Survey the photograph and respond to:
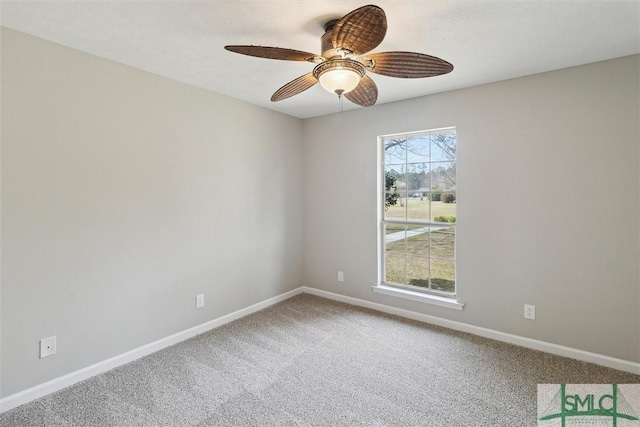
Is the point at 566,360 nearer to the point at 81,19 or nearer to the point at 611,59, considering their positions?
the point at 611,59

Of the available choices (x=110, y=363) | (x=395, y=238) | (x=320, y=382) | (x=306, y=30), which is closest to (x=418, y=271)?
(x=395, y=238)

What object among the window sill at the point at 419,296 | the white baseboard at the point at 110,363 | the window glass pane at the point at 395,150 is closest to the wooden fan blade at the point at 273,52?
the window glass pane at the point at 395,150

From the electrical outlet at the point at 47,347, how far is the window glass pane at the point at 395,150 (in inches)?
129

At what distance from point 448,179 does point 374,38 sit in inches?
81.4

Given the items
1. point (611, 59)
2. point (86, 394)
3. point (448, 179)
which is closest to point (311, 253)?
point (448, 179)

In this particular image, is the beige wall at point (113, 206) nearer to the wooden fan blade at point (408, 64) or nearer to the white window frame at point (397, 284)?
the white window frame at point (397, 284)

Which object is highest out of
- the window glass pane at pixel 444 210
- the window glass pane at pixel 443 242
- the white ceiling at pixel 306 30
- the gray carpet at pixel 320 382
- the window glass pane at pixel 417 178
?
the white ceiling at pixel 306 30

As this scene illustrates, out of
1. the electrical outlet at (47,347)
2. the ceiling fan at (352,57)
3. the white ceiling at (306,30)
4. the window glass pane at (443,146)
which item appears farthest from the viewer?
the window glass pane at (443,146)

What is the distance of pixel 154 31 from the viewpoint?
6.59 feet

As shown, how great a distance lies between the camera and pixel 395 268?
370 cm

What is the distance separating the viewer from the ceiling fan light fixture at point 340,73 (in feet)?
5.85

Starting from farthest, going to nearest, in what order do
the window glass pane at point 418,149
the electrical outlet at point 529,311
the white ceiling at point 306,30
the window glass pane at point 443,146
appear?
the window glass pane at point 418,149
the window glass pane at point 443,146
the electrical outlet at point 529,311
the white ceiling at point 306,30

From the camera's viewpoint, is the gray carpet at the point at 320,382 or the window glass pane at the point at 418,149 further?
the window glass pane at the point at 418,149

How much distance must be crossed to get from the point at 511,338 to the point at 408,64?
2.52m
